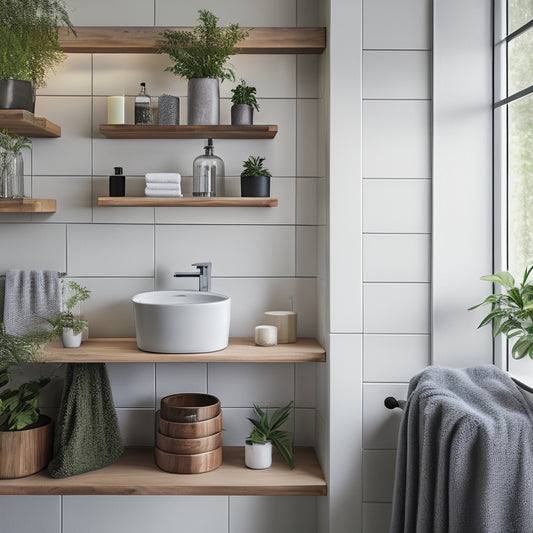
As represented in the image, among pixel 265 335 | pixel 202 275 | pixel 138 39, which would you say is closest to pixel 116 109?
pixel 138 39

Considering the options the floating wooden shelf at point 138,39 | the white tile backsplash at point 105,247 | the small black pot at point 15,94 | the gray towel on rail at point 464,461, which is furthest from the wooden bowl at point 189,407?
the floating wooden shelf at point 138,39

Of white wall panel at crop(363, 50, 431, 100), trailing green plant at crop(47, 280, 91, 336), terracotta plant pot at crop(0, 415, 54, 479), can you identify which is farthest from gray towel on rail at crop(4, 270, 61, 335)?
white wall panel at crop(363, 50, 431, 100)

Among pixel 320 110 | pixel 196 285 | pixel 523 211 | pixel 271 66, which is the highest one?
pixel 271 66

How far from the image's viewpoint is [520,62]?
1.85 m

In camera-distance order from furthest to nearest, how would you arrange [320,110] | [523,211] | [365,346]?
[320,110], [365,346], [523,211]

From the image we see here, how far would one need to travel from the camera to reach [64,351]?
2033 millimetres

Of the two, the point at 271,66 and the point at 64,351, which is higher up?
the point at 271,66

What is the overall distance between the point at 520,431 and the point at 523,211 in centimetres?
71

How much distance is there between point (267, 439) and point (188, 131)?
112 centimetres

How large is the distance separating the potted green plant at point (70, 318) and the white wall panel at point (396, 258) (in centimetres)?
99

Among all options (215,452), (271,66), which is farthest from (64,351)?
(271,66)

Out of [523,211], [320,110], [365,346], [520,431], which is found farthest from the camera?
[320,110]

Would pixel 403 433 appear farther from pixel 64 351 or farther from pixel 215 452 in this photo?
pixel 64 351

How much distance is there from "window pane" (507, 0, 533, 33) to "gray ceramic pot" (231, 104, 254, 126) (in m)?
0.88
